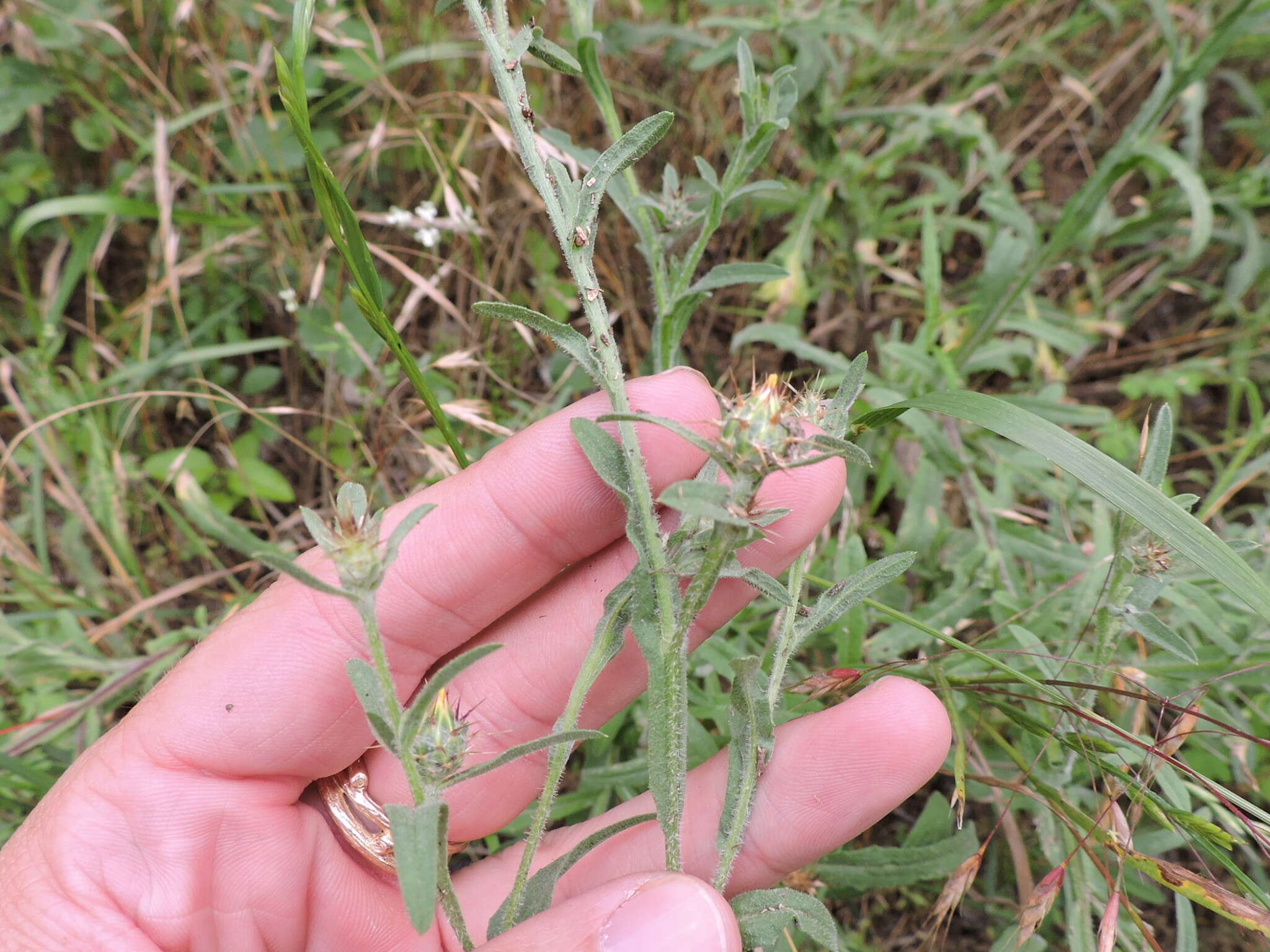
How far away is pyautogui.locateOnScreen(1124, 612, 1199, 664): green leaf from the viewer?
2.09m

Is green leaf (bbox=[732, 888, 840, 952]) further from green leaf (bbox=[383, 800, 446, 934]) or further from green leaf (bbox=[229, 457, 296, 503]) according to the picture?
green leaf (bbox=[229, 457, 296, 503])

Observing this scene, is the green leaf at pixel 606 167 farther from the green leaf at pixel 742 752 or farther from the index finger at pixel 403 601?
the green leaf at pixel 742 752

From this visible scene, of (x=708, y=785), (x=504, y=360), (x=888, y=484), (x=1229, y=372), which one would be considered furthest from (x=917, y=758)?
(x=1229, y=372)

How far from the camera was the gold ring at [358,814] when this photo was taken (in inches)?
101

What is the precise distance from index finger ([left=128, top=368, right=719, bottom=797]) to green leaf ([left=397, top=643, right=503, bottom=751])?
76cm

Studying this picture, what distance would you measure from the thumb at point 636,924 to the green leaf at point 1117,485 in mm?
1128

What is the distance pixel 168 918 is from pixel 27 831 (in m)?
0.41

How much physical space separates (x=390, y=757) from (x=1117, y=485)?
78.5 inches

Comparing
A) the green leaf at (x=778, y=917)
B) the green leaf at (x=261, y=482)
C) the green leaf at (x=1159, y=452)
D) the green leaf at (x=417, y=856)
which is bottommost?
the green leaf at (x=778, y=917)

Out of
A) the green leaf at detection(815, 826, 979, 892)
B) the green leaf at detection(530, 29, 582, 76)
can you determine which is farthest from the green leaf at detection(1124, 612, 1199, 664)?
the green leaf at detection(530, 29, 582, 76)

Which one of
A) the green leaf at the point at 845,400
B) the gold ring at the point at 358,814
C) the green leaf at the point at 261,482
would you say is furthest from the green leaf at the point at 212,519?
the green leaf at the point at 845,400

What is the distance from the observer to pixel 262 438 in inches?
151

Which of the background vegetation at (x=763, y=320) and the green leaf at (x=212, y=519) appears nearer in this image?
the background vegetation at (x=763, y=320)

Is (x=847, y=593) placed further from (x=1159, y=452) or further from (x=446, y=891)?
(x=446, y=891)
